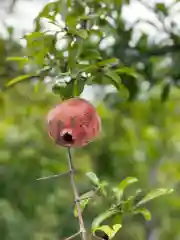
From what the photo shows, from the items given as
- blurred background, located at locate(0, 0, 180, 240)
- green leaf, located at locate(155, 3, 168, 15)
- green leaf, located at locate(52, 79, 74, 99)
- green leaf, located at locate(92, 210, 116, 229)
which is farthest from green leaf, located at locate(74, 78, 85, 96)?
blurred background, located at locate(0, 0, 180, 240)

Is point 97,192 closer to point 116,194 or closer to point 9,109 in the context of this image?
point 116,194

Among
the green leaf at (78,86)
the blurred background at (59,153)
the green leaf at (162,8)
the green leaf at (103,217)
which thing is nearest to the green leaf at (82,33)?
the green leaf at (78,86)

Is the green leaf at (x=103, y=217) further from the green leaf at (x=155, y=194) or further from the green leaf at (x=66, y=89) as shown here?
the green leaf at (x=66, y=89)

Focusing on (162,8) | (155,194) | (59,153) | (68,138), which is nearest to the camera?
(68,138)

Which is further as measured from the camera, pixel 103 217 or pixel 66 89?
pixel 103 217

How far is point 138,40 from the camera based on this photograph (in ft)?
3.29

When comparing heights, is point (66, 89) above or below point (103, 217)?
above

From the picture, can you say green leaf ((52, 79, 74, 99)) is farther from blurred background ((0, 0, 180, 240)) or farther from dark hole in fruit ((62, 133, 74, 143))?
blurred background ((0, 0, 180, 240))

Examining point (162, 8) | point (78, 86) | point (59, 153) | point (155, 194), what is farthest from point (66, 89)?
point (59, 153)

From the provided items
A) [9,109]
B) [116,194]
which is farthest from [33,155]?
[116,194]

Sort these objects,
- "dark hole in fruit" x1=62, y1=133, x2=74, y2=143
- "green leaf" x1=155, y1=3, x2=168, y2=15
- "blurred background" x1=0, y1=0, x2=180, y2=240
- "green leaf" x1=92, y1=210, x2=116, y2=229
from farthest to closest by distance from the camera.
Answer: "blurred background" x1=0, y1=0, x2=180, y2=240
"green leaf" x1=155, y1=3, x2=168, y2=15
"green leaf" x1=92, y1=210, x2=116, y2=229
"dark hole in fruit" x1=62, y1=133, x2=74, y2=143

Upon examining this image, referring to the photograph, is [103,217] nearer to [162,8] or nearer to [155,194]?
[155,194]

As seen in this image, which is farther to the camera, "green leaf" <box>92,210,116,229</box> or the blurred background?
the blurred background

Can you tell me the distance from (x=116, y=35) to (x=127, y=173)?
863 millimetres
